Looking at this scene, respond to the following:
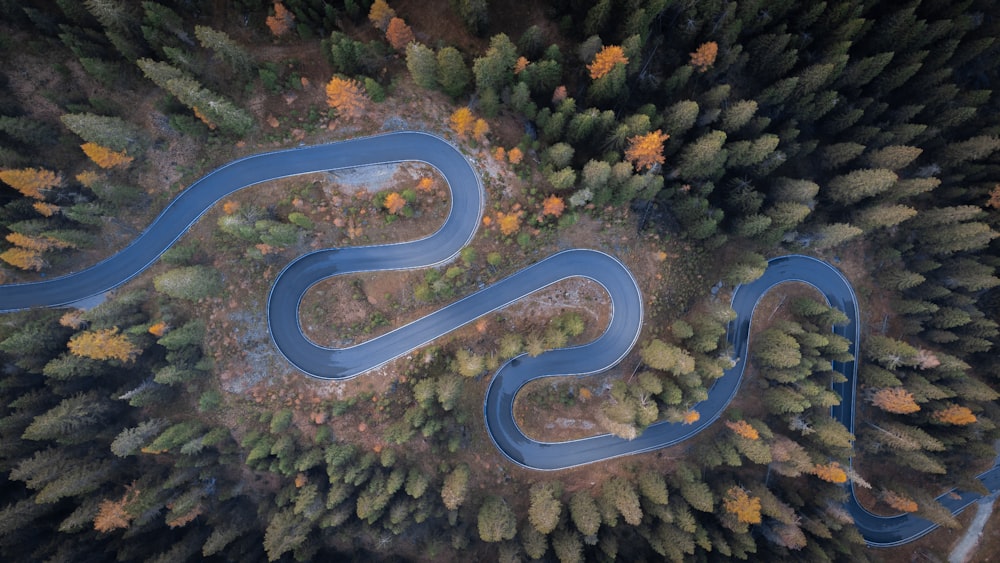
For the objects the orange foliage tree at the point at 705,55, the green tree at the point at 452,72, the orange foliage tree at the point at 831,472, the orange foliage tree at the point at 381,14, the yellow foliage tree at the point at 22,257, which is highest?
the orange foliage tree at the point at 705,55

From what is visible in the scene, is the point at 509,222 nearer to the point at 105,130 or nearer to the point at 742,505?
the point at 742,505

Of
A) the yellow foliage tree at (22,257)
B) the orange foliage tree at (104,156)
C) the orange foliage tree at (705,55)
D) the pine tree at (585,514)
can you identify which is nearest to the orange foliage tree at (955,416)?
the pine tree at (585,514)

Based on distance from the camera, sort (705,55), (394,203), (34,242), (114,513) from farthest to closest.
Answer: (394,203), (114,513), (34,242), (705,55)

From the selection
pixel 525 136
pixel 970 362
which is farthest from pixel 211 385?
pixel 970 362

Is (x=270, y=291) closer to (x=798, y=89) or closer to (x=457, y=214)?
(x=457, y=214)

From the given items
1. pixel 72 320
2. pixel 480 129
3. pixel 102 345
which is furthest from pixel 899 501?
pixel 72 320

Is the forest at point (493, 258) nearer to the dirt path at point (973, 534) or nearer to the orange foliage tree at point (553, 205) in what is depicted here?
the orange foliage tree at point (553, 205)
